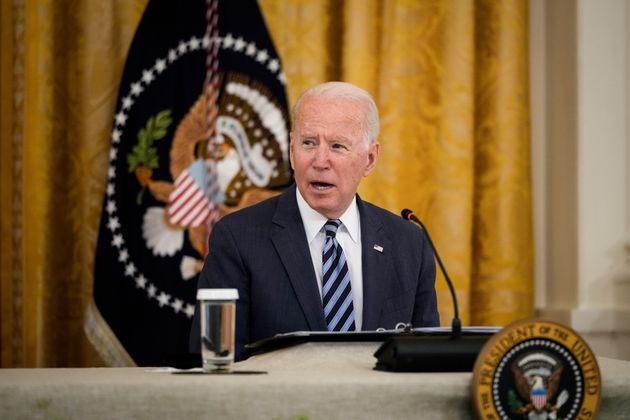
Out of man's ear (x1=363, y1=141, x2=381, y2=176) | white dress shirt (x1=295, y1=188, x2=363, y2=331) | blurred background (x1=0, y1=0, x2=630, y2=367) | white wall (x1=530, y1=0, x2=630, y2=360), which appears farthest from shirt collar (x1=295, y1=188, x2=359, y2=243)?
white wall (x1=530, y1=0, x2=630, y2=360)

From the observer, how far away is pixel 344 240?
7.98ft

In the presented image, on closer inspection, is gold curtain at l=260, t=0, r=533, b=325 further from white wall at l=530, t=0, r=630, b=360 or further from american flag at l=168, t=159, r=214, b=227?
american flag at l=168, t=159, r=214, b=227

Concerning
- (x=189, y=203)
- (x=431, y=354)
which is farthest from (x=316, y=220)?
(x=189, y=203)

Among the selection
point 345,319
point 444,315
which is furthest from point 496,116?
point 345,319

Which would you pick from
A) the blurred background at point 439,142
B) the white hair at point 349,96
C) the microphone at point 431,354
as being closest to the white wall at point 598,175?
the blurred background at point 439,142

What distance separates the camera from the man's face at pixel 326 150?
2361mm

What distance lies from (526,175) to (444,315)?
66cm

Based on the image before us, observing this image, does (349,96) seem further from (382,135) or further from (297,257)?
(382,135)

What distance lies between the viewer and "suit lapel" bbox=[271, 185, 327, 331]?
2.27 meters

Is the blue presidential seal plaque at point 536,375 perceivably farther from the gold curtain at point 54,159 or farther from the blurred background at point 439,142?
the gold curtain at point 54,159

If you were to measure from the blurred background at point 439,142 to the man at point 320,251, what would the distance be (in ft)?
4.07

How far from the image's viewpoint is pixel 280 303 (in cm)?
230

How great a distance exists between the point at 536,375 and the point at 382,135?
2.41 metres

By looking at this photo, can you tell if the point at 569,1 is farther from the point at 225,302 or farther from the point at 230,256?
the point at 225,302
